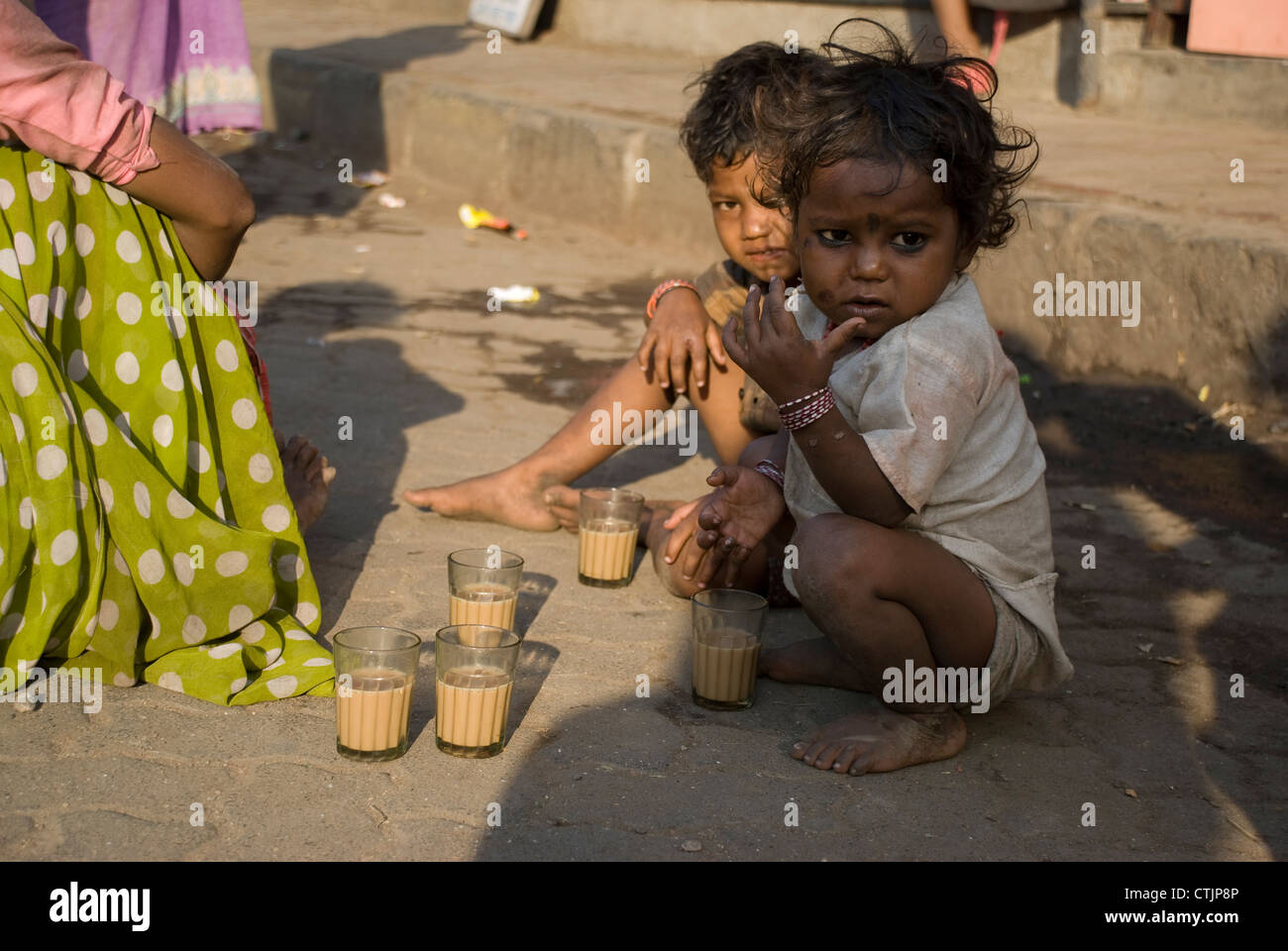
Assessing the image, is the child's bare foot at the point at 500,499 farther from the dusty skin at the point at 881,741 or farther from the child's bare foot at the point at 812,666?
the dusty skin at the point at 881,741

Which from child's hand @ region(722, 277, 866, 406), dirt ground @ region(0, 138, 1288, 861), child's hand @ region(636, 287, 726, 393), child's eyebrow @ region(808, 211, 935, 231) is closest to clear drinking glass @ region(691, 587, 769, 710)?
dirt ground @ region(0, 138, 1288, 861)

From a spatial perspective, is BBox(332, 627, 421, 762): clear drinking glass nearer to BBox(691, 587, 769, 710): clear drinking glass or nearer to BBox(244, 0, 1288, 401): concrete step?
BBox(691, 587, 769, 710): clear drinking glass

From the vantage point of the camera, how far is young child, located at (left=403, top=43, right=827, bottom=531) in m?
3.37

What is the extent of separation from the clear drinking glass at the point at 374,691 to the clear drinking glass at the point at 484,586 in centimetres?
46

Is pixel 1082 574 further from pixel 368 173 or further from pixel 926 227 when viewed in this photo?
pixel 368 173

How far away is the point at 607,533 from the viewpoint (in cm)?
340

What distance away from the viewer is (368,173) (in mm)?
8750

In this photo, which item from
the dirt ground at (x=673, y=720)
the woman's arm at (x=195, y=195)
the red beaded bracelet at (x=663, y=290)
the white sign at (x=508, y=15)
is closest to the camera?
the dirt ground at (x=673, y=720)

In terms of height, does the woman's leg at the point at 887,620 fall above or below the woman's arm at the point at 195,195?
below

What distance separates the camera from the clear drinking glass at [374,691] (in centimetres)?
250

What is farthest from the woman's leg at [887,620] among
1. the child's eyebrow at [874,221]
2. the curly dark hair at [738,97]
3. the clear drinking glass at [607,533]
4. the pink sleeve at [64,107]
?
the pink sleeve at [64,107]

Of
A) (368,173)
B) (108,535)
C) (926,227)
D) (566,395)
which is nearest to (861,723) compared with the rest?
(926,227)

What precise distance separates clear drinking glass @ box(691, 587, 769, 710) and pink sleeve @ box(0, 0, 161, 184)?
137 centimetres

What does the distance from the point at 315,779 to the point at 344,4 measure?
11.8 meters
